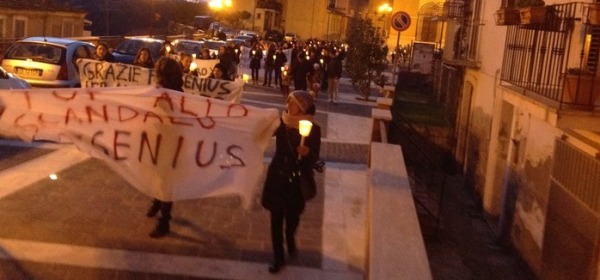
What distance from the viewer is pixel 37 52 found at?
18484 mm

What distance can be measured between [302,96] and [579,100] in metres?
3.94

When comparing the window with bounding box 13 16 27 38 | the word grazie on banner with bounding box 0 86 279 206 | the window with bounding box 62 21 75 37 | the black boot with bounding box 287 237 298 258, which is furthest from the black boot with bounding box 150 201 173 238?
the window with bounding box 62 21 75 37

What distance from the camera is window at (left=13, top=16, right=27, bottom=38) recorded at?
3816cm

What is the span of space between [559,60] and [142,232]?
6.46m

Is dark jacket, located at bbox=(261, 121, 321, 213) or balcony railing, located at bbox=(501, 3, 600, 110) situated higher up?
balcony railing, located at bbox=(501, 3, 600, 110)

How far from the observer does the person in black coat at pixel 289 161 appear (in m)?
6.74

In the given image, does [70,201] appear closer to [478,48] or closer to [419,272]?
[419,272]

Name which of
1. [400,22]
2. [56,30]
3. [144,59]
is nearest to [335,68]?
[400,22]

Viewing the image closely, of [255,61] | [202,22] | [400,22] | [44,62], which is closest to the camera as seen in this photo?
[44,62]

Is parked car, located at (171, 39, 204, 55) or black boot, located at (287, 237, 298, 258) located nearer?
black boot, located at (287, 237, 298, 258)

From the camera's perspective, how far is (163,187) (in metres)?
7.23

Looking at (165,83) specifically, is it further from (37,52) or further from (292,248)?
(37,52)

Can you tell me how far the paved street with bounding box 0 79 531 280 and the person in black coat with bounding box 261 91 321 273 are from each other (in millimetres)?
590

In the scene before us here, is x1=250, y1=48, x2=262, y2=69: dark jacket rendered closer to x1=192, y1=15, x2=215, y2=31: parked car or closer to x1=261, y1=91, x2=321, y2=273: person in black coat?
x1=261, y1=91, x2=321, y2=273: person in black coat
